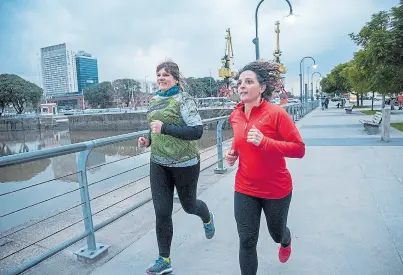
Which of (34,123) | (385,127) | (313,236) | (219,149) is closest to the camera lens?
(313,236)

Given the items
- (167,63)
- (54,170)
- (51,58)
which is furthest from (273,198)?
(51,58)

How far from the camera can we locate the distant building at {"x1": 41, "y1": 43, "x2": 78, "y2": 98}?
13625cm

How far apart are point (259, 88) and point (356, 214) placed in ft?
7.86

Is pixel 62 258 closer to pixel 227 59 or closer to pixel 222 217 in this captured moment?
pixel 222 217

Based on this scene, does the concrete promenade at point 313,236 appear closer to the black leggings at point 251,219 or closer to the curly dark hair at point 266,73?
the black leggings at point 251,219

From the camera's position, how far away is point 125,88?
90.0m

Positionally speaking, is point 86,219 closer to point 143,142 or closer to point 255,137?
point 143,142

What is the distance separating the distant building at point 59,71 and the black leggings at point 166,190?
14391cm

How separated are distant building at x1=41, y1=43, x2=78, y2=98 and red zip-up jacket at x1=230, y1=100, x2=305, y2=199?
144 metres

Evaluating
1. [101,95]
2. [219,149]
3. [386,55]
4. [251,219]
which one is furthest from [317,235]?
[101,95]

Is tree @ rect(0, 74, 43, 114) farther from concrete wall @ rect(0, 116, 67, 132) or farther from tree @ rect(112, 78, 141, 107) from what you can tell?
tree @ rect(112, 78, 141, 107)

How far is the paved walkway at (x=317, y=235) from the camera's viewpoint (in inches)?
103

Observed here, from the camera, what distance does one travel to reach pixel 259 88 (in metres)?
2.13

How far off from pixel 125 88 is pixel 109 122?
33.3 m
